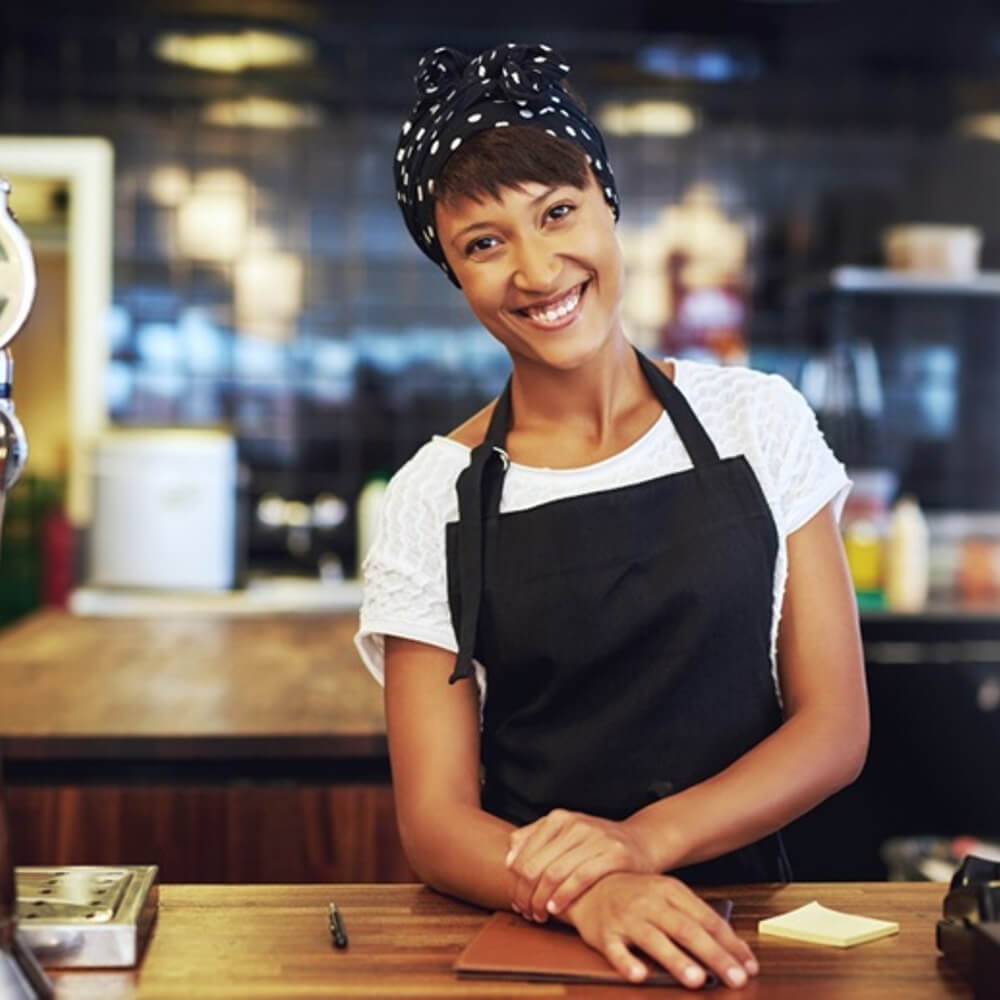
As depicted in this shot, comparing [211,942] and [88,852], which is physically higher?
[211,942]

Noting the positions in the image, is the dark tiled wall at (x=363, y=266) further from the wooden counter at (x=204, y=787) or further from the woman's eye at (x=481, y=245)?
the woman's eye at (x=481, y=245)

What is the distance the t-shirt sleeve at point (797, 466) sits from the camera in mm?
1812

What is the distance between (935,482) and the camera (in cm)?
598

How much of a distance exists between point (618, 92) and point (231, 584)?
2080 mm

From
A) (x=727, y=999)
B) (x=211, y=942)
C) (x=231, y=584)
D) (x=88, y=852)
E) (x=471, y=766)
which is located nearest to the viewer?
(x=727, y=999)

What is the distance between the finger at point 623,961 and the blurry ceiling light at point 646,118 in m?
4.74

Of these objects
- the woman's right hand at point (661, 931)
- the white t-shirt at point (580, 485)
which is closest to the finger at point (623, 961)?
the woman's right hand at point (661, 931)

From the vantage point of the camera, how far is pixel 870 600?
5.02 meters

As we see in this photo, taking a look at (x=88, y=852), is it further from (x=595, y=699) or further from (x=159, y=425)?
(x=159, y=425)

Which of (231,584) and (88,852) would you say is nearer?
(88,852)

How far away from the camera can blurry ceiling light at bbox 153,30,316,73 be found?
18.6ft

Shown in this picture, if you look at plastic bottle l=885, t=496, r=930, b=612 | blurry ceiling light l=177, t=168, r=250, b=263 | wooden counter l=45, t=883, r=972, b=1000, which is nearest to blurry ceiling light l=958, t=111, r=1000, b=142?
plastic bottle l=885, t=496, r=930, b=612

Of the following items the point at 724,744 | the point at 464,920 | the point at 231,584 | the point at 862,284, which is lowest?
the point at 231,584

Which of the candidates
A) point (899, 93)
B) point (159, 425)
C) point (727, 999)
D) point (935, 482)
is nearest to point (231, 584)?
point (159, 425)
